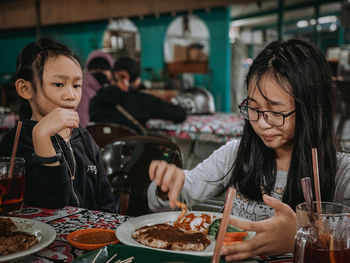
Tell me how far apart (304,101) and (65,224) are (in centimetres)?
89

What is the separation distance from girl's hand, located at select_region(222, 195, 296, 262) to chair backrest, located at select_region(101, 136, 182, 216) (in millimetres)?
1103

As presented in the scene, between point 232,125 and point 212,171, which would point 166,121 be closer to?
point 232,125

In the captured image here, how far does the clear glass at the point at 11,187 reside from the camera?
3.69ft

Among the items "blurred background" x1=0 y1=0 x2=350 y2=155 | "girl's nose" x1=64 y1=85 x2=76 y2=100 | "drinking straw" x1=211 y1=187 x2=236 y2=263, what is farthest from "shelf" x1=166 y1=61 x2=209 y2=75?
"drinking straw" x1=211 y1=187 x2=236 y2=263

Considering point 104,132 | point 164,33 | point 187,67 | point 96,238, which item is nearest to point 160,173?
point 96,238

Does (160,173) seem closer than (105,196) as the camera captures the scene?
Yes

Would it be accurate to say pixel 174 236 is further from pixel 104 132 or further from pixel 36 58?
pixel 104 132

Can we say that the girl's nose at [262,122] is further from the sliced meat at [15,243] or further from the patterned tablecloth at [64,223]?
the sliced meat at [15,243]

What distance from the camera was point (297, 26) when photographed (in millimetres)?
15203

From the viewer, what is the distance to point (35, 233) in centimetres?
Answer: 95

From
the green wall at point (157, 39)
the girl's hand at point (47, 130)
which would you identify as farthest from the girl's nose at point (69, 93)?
the green wall at point (157, 39)

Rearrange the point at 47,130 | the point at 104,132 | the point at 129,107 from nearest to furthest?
the point at 47,130
the point at 104,132
the point at 129,107

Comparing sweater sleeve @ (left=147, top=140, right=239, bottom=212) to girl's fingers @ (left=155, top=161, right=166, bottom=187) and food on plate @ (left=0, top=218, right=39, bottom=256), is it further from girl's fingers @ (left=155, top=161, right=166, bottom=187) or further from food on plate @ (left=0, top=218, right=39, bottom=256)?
food on plate @ (left=0, top=218, right=39, bottom=256)

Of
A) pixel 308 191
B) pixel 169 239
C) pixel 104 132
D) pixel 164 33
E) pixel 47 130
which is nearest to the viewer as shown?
pixel 308 191
